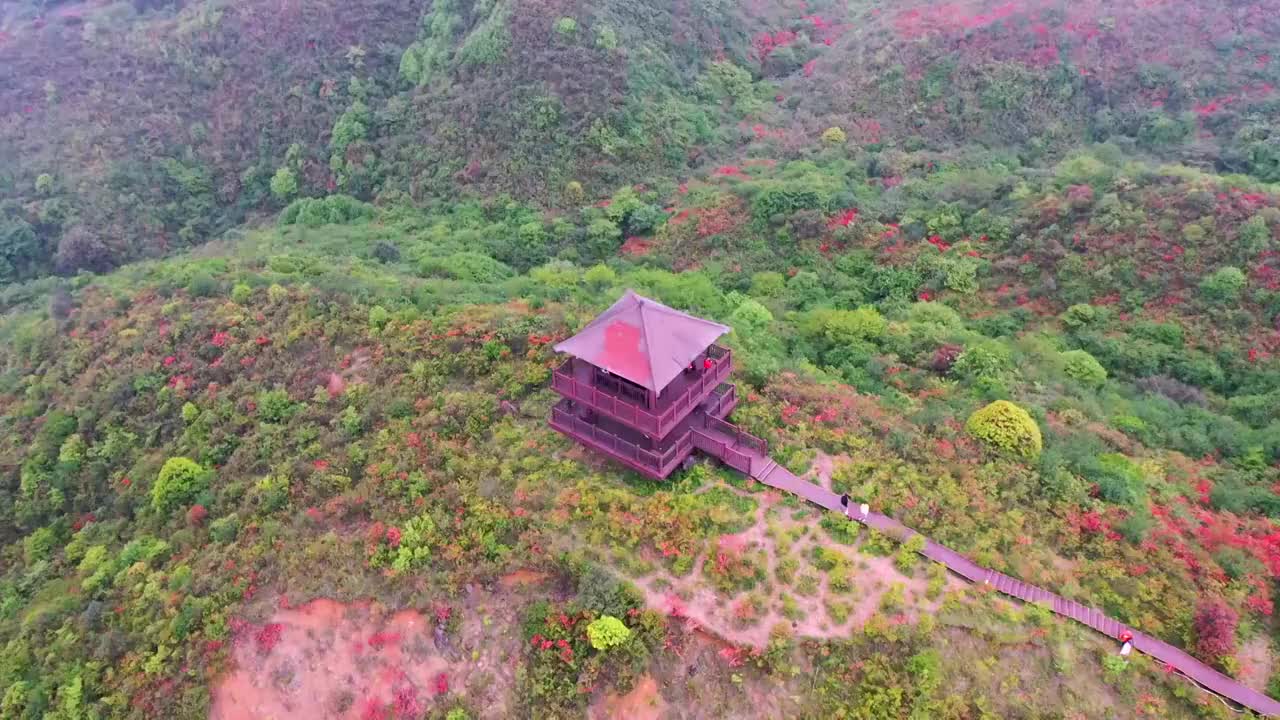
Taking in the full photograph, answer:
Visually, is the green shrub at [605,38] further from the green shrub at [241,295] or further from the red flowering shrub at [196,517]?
the red flowering shrub at [196,517]

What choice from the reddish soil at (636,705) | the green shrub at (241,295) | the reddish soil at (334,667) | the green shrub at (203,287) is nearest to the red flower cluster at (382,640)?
the reddish soil at (334,667)

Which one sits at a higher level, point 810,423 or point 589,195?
point 810,423

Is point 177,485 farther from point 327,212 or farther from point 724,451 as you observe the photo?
point 327,212

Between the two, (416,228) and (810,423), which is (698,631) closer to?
(810,423)

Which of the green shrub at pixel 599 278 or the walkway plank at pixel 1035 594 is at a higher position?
the walkway plank at pixel 1035 594

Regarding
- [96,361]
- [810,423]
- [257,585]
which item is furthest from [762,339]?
[96,361]

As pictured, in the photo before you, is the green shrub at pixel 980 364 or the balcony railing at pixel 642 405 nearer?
the balcony railing at pixel 642 405

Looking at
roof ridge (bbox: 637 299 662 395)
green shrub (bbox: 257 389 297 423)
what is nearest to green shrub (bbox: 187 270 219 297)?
green shrub (bbox: 257 389 297 423)

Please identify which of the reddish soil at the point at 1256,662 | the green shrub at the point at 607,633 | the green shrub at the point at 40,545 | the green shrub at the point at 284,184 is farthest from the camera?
the green shrub at the point at 284,184
